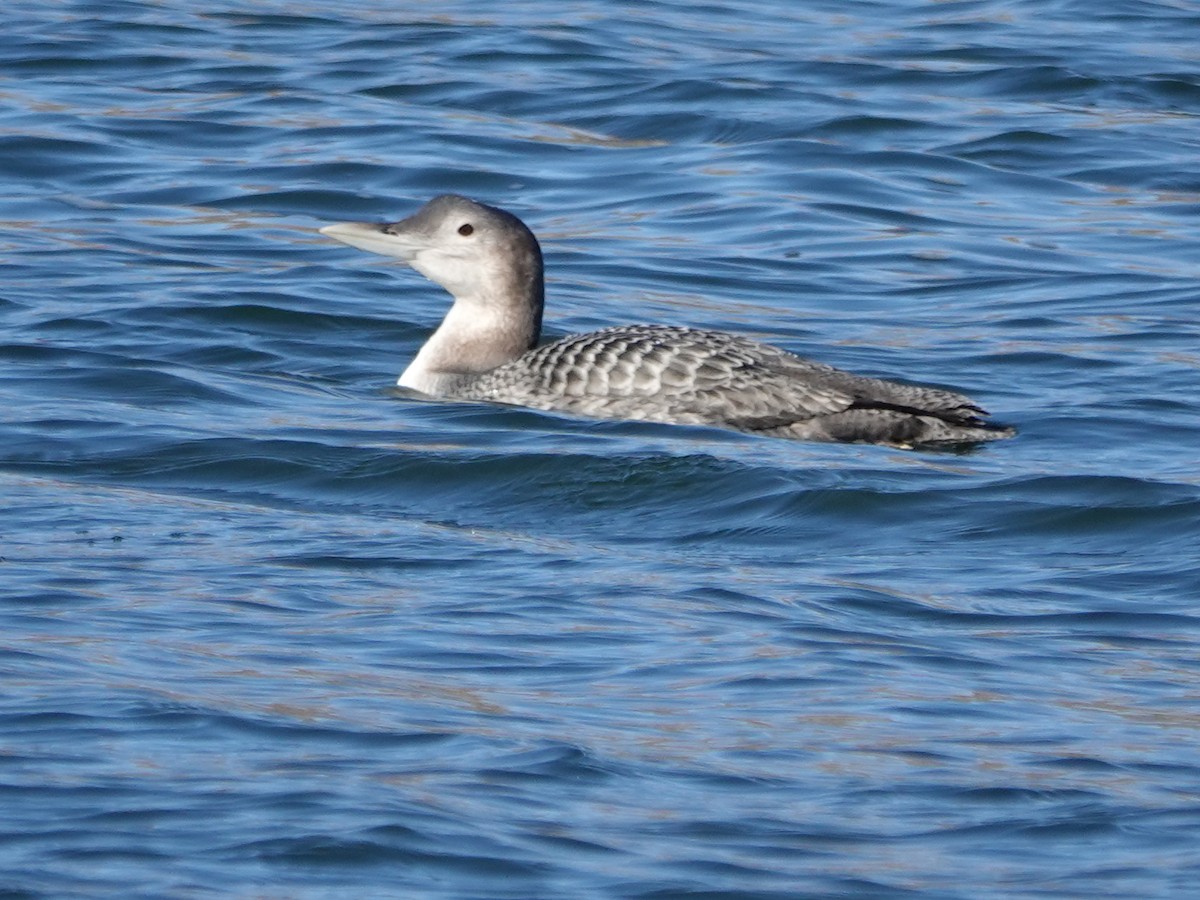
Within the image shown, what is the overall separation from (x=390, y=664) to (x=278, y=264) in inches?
233

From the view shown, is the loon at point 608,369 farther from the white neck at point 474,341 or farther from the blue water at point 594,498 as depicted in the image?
the blue water at point 594,498

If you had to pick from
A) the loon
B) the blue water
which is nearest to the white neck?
the loon

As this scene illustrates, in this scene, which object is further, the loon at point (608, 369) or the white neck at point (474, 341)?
the white neck at point (474, 341)

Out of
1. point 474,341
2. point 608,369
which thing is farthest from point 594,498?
point 474,341

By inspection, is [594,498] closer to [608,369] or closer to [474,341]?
[608,369]

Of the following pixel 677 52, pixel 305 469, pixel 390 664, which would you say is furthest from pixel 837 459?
pixel 677 52

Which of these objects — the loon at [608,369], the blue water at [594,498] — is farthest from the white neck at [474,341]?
the blue water at [594,498]

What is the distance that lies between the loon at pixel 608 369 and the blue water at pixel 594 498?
15 cm

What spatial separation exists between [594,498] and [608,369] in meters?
1.14

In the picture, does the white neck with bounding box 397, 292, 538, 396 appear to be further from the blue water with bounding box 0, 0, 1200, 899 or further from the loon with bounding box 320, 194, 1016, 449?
the blue water with bounding box 0, 0, 1200, 899

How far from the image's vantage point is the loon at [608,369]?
8.58 m

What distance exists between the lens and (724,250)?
11.9 metres

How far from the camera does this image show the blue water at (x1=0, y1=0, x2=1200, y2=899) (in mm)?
4922

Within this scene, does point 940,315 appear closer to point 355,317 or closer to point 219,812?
point 355,317
